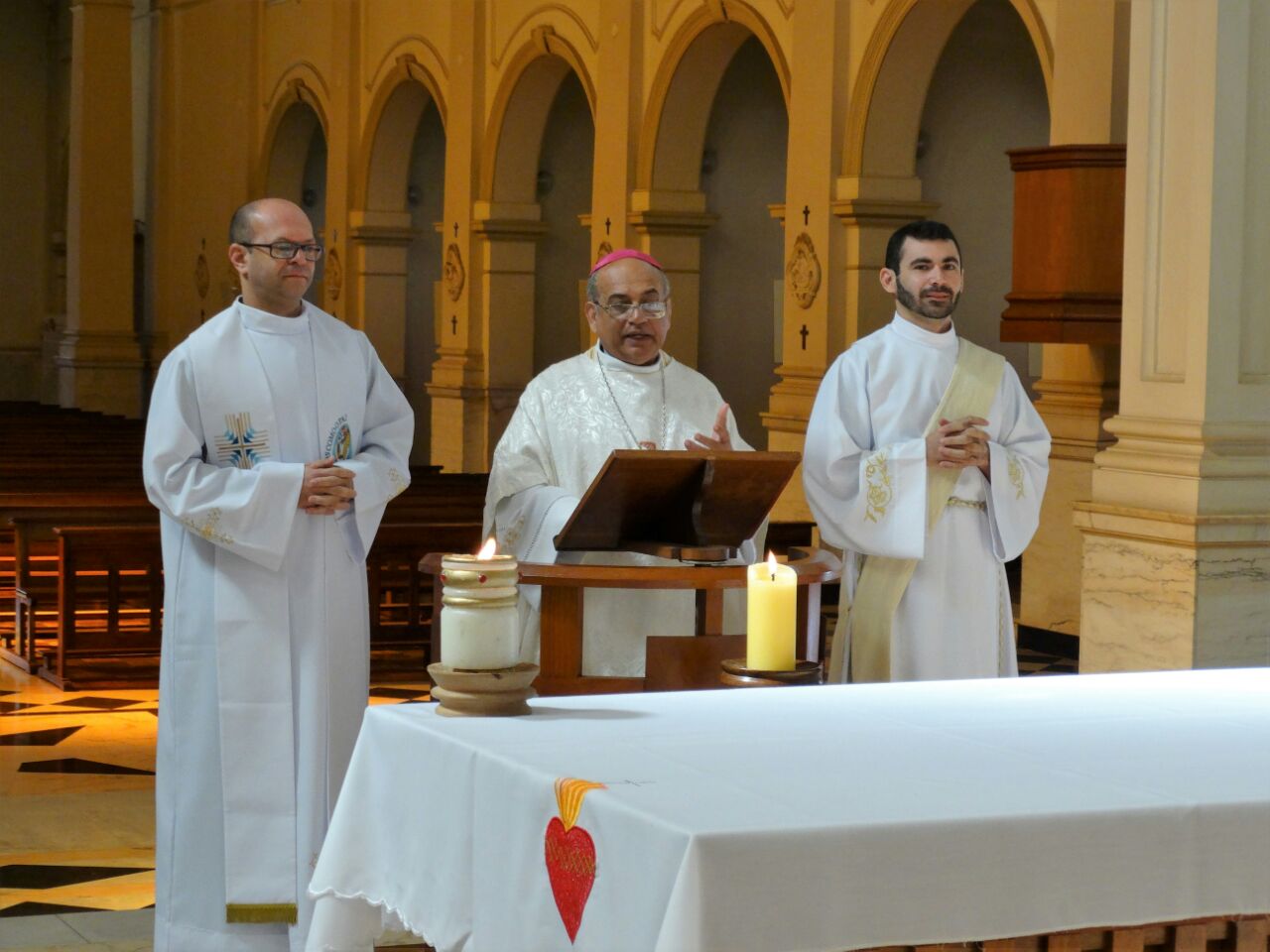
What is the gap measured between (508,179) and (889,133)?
4.91 m

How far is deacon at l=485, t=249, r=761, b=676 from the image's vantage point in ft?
13.9

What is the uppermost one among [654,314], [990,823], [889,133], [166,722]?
[889,133]

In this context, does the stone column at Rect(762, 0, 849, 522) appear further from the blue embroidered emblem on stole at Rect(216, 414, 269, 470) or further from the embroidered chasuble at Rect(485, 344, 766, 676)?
the blue embroidered emblem on stole at Rect(216, 414, 269, 470)

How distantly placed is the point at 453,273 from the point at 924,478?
40.5 ft

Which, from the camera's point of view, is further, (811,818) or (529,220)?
(529,220)

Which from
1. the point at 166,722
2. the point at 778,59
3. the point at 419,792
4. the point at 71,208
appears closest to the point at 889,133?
the point at 778,59

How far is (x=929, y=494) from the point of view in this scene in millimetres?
4434

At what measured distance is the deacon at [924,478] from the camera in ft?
14.4

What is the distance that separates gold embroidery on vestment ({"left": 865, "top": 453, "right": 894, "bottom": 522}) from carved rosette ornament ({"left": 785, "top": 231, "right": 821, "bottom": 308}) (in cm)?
769

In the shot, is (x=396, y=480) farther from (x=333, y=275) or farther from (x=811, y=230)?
(x=333, y=275)

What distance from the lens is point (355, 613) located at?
4312 mm

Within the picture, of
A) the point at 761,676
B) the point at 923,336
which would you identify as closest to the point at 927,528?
the point at 923,336

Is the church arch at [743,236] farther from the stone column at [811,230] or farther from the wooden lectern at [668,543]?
the wooden lectern at [668,543]

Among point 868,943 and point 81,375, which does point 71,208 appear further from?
point 868,943
